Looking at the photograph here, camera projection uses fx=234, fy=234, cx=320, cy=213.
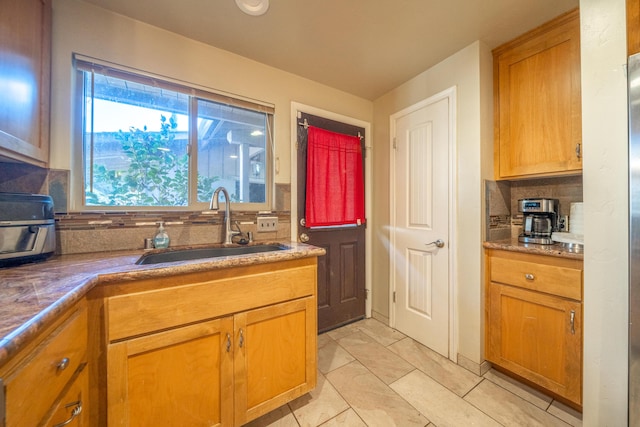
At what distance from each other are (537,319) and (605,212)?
0.73 metres

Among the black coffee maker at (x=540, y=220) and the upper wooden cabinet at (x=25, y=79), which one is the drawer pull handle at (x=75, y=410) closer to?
the upper wooden cabinet at (x=25, y=79)

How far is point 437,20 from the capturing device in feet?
4.69

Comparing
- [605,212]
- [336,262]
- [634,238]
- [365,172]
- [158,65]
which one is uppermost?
[158,65]

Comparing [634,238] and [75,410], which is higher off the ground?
[634,238]

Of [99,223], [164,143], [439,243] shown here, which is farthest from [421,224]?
[99,223]

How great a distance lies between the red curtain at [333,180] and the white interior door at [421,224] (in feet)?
1.19

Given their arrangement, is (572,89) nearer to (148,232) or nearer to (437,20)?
(437,20)

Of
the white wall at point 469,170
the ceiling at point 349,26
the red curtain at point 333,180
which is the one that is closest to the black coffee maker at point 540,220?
the white wall at point 469,170

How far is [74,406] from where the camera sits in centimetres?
74

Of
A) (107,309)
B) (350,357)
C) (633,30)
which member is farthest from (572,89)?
(107,309)

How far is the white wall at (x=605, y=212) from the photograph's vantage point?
1013 mm

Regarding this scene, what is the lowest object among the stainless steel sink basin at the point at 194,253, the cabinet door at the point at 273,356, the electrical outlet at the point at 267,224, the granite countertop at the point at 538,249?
the cabinet door at the point at 273,356

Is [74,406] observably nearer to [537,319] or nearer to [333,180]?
[333,180]

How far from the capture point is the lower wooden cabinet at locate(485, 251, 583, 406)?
1.27 meters
